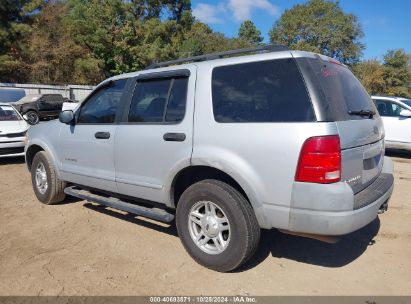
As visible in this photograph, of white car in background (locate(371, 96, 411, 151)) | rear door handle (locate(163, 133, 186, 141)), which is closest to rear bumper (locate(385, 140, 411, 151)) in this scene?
white car in background (locate(371, 96, 411, 151))

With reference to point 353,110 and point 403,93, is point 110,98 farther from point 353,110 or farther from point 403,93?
point 403,93

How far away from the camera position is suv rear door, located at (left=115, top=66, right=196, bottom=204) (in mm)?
3672

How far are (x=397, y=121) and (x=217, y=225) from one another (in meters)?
8.29

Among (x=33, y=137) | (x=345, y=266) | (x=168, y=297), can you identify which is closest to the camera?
(x=168, y=297)

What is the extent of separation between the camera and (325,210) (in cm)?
289

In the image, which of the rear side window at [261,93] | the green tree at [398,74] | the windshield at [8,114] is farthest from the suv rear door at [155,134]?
the green tree at [398,74]

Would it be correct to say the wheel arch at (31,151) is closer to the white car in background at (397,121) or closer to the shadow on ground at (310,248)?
the shadow on ground at (310,248)

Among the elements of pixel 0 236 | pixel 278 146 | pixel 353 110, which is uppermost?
pixel 353 110

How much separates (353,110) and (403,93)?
48.9 meters

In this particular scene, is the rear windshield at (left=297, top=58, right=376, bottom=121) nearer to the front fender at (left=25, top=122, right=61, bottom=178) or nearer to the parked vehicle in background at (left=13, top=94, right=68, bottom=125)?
the front fender at (left=25, top=122, right=61, bottom=178)

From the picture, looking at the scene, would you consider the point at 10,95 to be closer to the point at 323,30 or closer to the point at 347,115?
the point at 347,115

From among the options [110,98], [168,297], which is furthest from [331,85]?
[110,98]

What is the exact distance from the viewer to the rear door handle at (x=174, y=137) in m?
3.62

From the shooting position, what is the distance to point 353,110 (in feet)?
11.0
